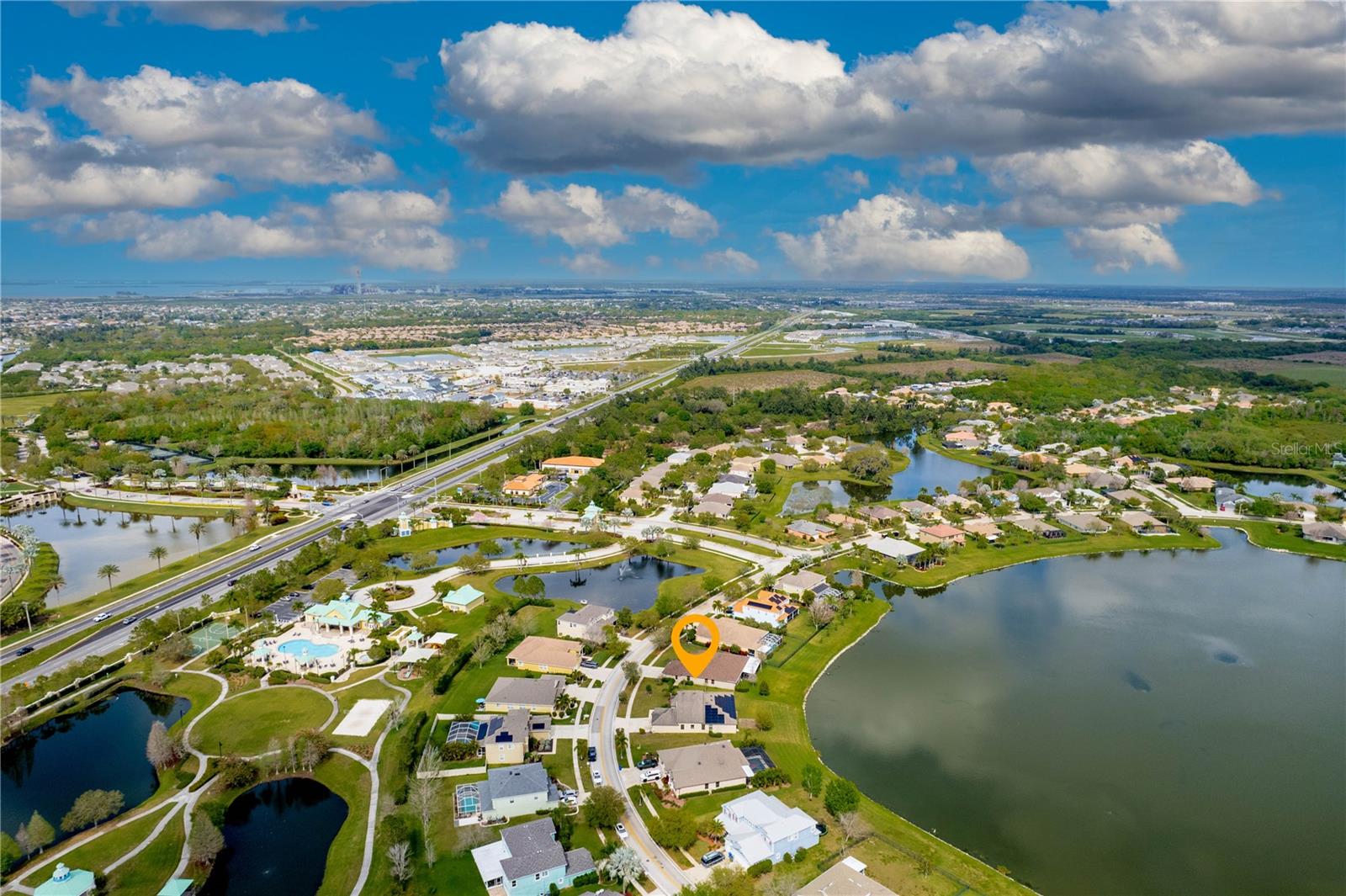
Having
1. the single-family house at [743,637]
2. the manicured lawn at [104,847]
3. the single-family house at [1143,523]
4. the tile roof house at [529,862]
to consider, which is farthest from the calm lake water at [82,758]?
the single-family house at [1143,523]

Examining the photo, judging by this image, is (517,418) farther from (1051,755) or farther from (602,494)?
(1051,755)

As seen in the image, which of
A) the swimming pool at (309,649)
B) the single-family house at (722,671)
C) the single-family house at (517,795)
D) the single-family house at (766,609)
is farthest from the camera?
the single-family house at (766,609)

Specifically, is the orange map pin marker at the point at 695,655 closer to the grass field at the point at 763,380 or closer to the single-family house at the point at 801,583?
the single-family house at the point at 801,583

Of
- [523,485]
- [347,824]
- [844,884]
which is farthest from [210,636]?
[844,884]

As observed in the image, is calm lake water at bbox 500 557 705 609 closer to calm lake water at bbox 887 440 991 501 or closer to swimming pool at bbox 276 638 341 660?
swimming pool at bbox 276 638 341 660

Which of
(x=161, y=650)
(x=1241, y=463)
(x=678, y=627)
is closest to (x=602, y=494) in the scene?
(x=678, y=627)

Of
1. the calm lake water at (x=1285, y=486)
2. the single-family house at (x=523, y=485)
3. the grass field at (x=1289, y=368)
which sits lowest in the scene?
the calm lake water at (x=1285, y=486)

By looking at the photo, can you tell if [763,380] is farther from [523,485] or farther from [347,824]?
[347,824]
